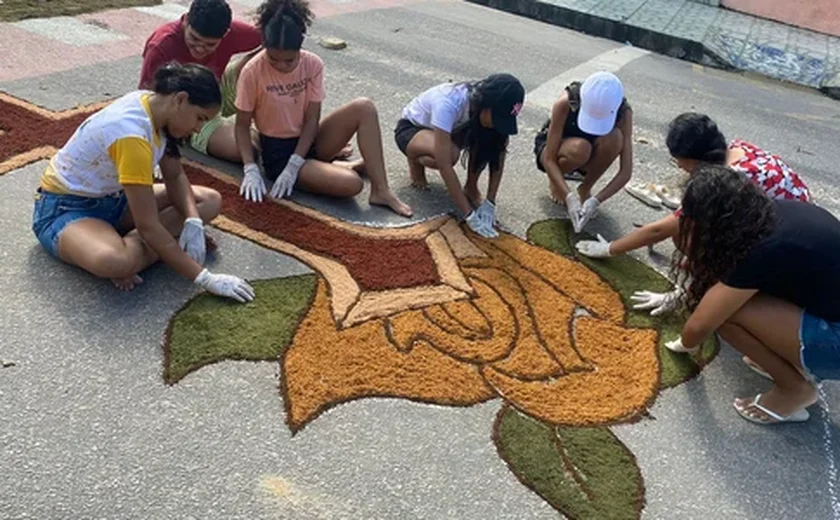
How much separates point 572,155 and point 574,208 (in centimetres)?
31

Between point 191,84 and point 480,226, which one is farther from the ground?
point 191,84

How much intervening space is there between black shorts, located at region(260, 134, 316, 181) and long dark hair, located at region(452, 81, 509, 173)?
0.88 meters

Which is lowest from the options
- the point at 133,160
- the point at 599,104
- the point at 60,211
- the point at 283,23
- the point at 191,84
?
A: the point at 60,211

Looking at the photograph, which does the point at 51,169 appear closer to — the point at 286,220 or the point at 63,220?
the point at 63,220

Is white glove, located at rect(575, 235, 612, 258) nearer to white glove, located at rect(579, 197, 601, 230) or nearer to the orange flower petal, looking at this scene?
white glove, located at rect(579, 197, 601, 230)

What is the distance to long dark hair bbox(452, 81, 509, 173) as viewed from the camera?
12.9 ft

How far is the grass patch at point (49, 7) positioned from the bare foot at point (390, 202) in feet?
12.8

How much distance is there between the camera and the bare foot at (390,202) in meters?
4.14

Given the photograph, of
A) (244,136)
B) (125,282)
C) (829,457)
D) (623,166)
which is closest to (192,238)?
(125,282)

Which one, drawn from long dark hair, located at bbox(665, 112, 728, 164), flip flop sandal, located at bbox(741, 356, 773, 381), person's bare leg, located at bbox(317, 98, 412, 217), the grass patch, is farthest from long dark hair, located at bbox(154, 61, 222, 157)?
the grass patch

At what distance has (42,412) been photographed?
2512 mm

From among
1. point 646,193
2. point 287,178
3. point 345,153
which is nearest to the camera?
point 287,178

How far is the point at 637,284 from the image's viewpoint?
381 centimetres

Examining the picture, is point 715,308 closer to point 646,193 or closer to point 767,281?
point 767,281
